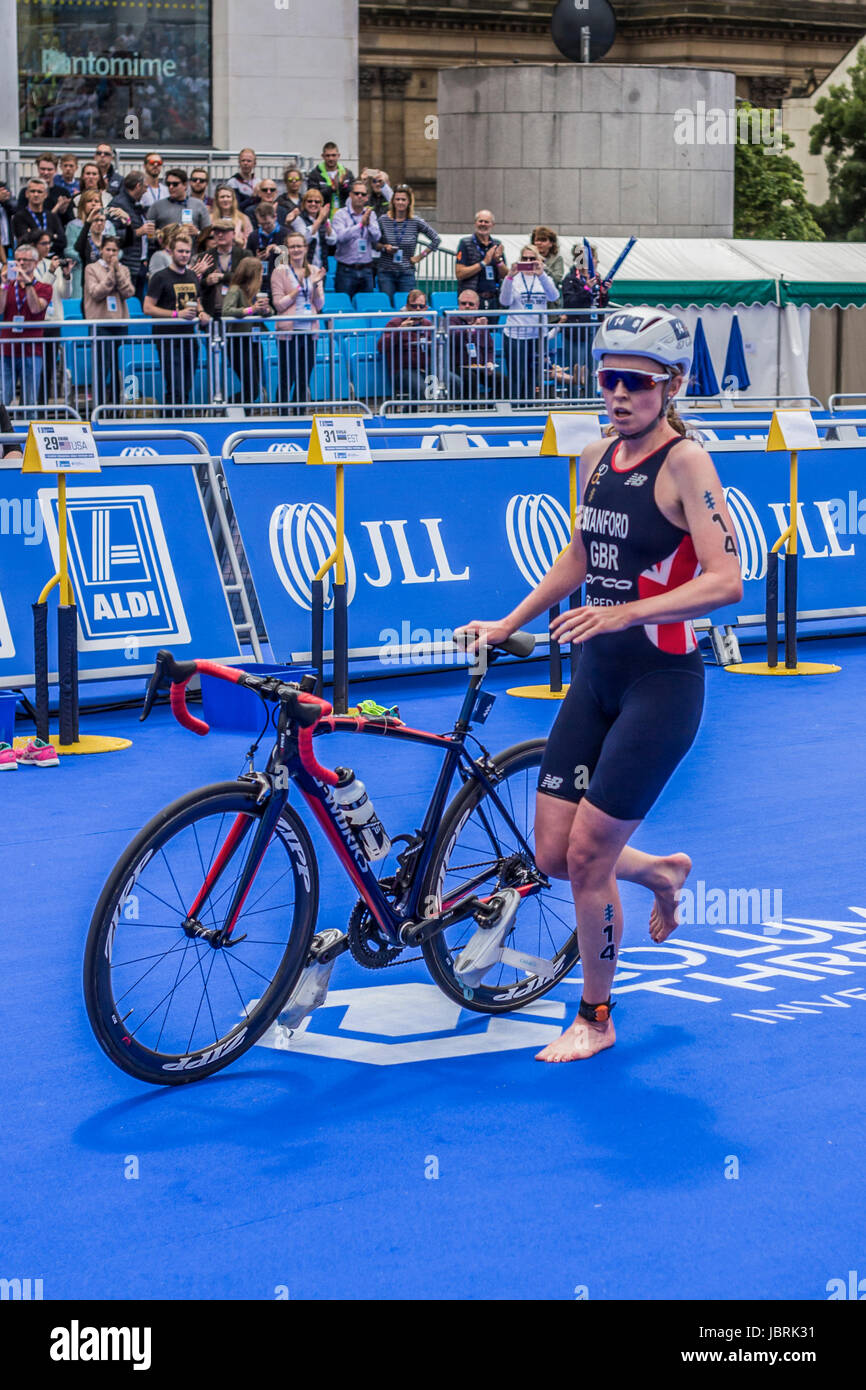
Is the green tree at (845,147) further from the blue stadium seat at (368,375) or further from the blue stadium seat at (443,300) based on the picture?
the blue stadium seat at (368,375)

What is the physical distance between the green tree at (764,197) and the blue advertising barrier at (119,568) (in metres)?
38.5

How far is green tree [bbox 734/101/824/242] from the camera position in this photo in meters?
48.5

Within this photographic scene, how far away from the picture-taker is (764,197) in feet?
159

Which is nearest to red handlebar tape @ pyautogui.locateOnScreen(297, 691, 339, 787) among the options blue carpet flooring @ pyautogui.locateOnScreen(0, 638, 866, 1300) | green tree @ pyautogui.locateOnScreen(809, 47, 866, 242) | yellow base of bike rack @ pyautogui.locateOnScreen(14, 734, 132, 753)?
blue carpet flooring @ pyautogui.locateOnScreen(0, 638, 866, 1300)

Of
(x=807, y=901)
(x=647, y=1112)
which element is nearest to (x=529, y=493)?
(x=807, y=901)

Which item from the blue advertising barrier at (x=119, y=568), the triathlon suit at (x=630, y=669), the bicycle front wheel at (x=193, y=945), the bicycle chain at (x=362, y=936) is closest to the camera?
the bicycle front wheel at (x=193, y=945)

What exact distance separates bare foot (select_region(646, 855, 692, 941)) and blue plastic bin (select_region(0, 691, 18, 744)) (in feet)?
18.4

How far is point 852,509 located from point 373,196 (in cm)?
1012

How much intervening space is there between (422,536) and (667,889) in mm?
7252

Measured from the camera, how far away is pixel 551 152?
3512 centimetres

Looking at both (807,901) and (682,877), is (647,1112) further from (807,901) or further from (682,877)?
(807,901)

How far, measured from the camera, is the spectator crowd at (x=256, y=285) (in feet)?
64.7

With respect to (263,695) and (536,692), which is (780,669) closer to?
(536,692)

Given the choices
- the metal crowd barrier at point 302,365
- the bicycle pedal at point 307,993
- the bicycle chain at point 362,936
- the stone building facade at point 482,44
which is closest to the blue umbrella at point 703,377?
the metal crowd barrier at point 302,365
